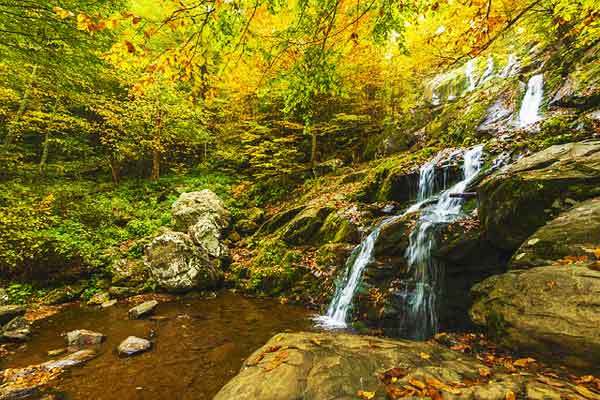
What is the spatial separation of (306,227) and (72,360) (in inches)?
247

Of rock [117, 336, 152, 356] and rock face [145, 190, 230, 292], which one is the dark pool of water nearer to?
rock [117, 336, 152, 356]

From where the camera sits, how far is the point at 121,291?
27.4ft

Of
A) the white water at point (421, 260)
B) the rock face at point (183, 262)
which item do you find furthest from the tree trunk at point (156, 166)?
the white water at point (421, 260)

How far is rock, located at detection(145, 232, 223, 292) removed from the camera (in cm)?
841

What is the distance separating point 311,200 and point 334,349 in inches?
317

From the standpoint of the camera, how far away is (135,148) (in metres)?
14.7

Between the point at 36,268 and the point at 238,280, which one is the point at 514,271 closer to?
the point at 238,280

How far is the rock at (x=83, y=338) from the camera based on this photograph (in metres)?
5.43

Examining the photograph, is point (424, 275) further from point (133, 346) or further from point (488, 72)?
point (488, 72)

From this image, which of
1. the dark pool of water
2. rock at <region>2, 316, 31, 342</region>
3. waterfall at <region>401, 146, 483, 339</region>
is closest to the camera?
the dark pool of water

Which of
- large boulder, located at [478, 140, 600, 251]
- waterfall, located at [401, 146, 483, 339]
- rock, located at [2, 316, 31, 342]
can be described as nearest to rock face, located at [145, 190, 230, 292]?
rock, located at [2, 316, 31, 342]

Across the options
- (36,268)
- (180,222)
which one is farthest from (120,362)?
(180,222)

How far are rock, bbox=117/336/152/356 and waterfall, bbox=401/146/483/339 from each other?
4.45m

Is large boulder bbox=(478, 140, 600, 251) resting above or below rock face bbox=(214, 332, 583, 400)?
above
